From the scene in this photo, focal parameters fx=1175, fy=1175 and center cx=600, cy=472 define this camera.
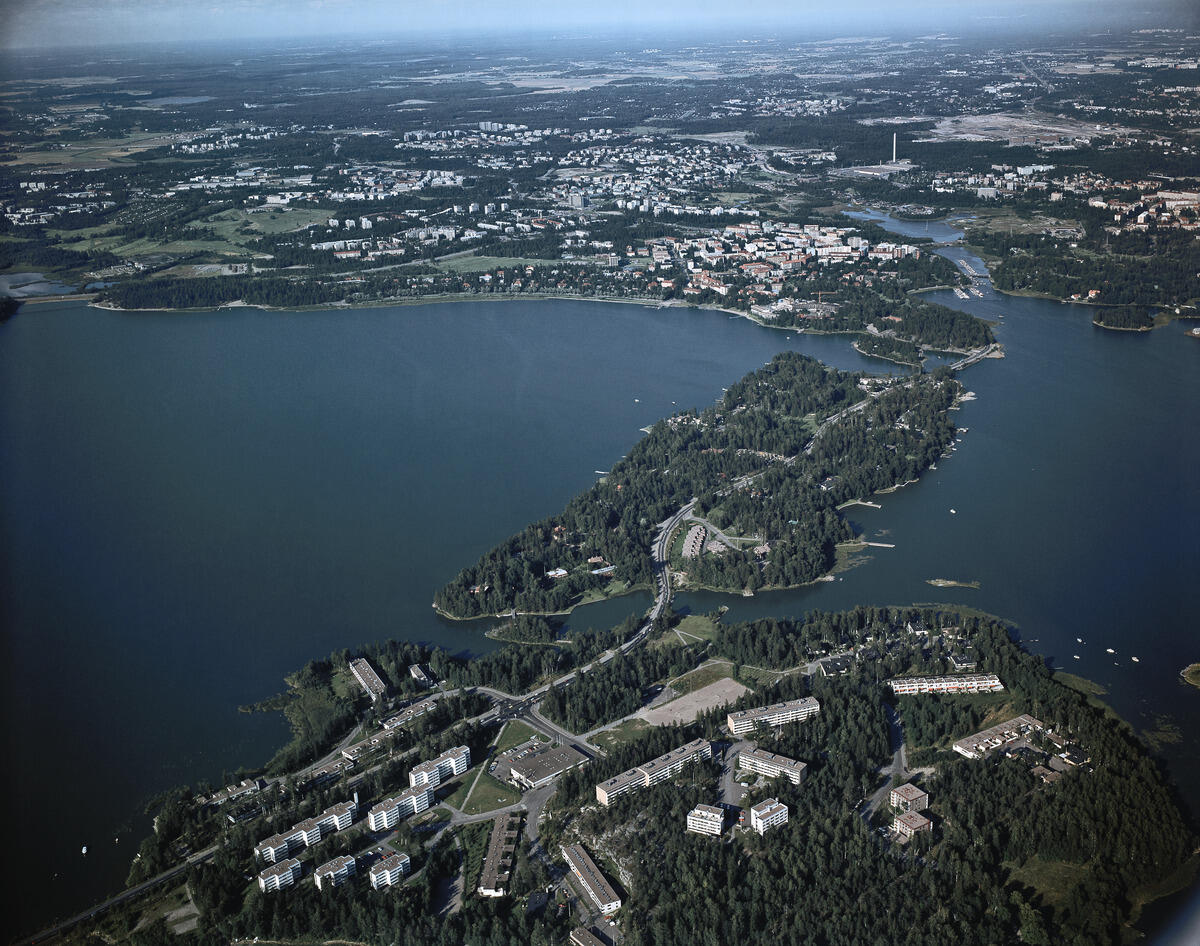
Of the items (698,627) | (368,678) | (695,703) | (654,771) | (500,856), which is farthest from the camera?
(698,627)

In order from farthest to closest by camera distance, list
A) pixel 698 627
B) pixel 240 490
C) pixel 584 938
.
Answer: pixel 240 490, pixel 698 627, pixel 584 938

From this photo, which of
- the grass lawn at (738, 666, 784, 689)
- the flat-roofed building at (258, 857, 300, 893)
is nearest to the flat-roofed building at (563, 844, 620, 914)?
the flat-roofed building at (258, 857, 300, 893)

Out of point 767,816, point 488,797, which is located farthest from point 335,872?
point 767,816

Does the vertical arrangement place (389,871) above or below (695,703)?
above

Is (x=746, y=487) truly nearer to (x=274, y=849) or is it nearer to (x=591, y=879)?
(x=591, y=879)

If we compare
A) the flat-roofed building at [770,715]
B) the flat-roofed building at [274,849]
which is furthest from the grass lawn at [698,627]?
the flat-roofed building at [274,849]

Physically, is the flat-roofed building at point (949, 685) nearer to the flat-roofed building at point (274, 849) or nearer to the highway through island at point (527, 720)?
the highway through island at point (527, 720)

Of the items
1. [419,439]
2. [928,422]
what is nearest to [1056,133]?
[928,422]
